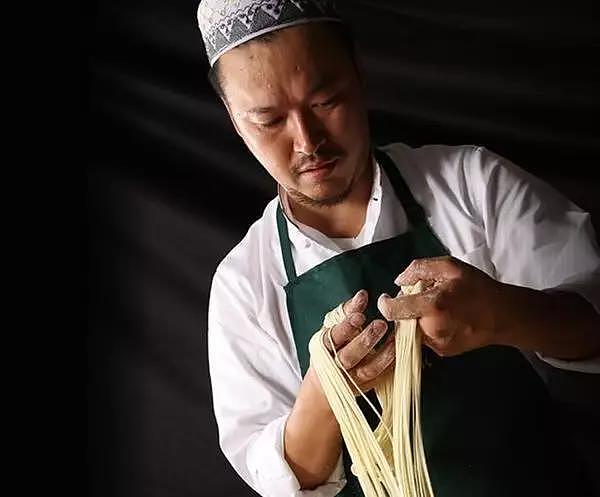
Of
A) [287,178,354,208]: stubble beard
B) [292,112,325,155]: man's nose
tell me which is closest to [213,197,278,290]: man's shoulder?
[287,178,354,208]: stubble beard

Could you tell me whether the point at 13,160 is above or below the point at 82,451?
above

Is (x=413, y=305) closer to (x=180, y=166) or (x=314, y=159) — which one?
(x=314, y=159)

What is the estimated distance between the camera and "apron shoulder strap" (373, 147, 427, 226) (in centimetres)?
121

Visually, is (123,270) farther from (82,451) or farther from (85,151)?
(82,451)

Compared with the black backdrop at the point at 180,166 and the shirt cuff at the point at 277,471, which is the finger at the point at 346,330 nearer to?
the shirt cuff at the point at 277,471

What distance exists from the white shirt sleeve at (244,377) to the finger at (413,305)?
328 mm

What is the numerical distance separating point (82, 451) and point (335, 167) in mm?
815

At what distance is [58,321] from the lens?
62.4 inches

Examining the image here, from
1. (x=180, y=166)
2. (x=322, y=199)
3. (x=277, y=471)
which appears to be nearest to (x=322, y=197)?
(x=322, y=199)

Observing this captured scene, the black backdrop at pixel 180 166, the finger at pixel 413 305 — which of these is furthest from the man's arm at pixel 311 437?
the black backdrop at pixel 180 166

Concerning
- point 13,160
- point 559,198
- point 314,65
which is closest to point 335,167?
point 314,65

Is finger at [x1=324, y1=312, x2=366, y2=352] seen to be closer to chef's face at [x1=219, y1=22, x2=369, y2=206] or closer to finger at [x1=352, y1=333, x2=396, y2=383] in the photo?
finger at [x1=352, y1=333, x2=396, y2=383]

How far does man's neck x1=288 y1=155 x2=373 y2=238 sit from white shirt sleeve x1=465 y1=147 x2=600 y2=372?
147mm

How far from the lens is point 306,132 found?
107cm
